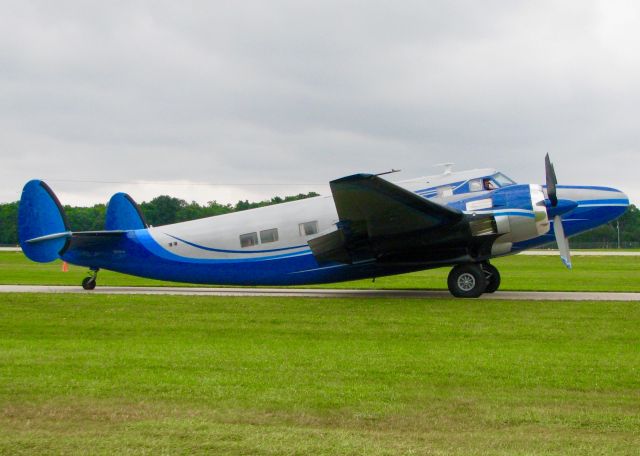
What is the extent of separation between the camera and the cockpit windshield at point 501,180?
70.3 feet

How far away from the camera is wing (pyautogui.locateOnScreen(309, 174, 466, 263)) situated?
1841 centimetres

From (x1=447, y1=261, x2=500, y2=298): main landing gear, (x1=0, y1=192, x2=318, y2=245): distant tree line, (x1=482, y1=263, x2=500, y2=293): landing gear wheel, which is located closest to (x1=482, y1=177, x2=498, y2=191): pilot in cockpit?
(x1=447, y1=261, x2=500, y2=298): main landing gear

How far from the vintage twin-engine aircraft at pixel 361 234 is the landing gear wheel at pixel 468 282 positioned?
0.04 metres

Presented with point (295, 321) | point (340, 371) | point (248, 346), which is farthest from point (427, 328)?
point (340, 371)

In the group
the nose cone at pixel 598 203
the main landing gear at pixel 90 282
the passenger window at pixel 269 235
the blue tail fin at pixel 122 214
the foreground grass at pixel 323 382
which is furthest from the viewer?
the blue tail fin at pixel 122 214

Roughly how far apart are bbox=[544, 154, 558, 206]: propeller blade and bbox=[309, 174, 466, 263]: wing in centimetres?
263

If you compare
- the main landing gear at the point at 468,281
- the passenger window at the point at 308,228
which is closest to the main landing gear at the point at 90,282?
the passenger window at the point at 308,228

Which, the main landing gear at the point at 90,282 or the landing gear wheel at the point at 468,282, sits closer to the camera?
the landing gear wheel at the point at 468,282

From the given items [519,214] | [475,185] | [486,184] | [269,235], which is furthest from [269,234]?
[519,214]

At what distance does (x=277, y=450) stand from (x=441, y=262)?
50.6 feet

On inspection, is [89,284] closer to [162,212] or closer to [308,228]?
[308,228]

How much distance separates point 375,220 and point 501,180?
433cm

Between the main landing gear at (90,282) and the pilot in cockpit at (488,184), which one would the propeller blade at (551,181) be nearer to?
the pilot in cockpit at (488,184)

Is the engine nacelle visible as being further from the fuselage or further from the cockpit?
the cockpit
